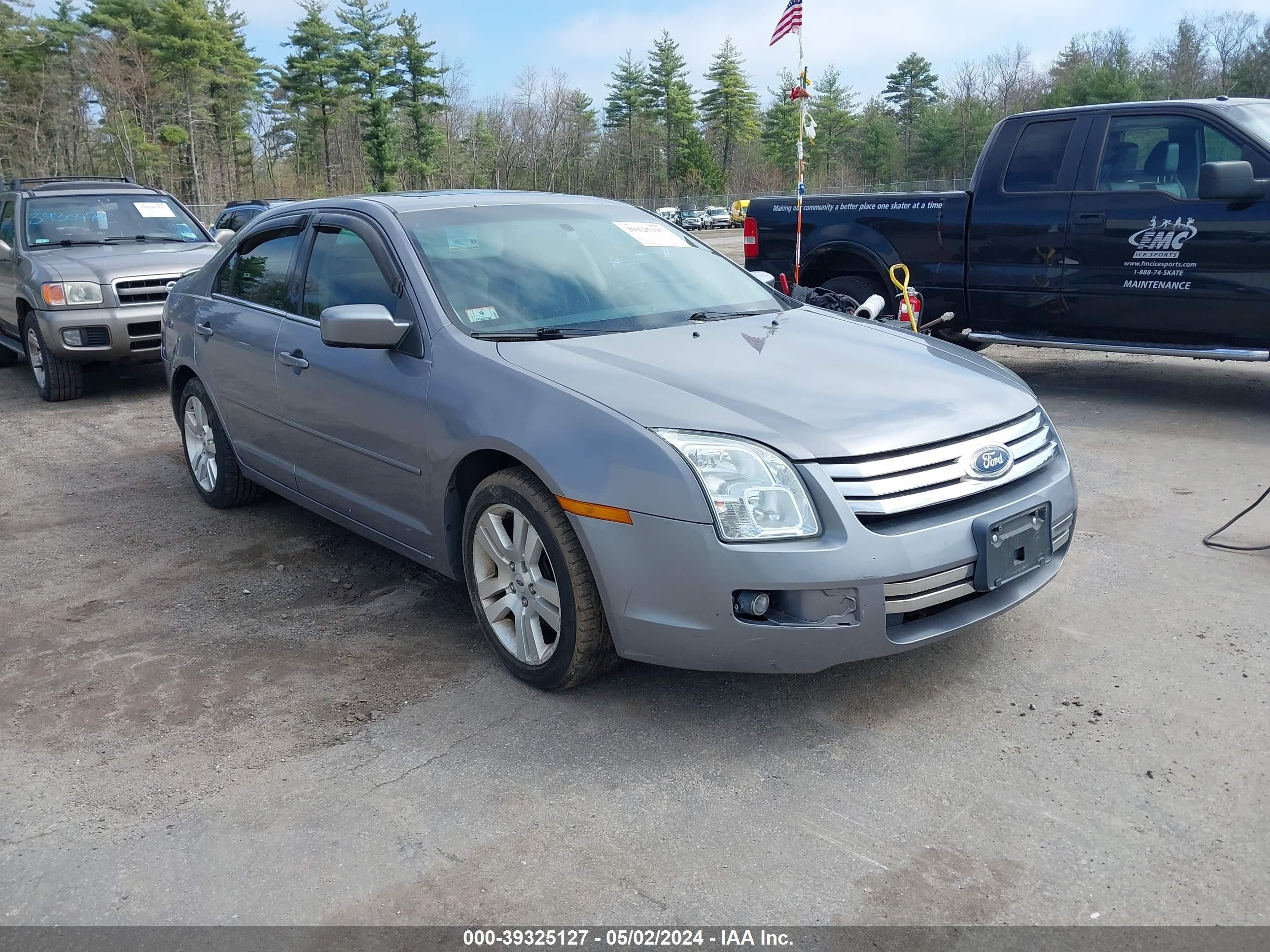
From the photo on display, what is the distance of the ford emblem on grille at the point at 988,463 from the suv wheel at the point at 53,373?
8482 millimetres

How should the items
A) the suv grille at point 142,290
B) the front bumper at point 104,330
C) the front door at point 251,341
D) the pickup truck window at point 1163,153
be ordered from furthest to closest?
the suv grille at point 142,290
the front bumper at point 104,330
the pickup truck window at point 1163,153
the front door at point 251,341

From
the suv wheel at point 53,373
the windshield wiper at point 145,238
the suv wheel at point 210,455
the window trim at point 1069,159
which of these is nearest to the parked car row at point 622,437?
the suv wheel at point 210,455

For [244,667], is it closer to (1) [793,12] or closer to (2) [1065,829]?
(2) [1065,829]

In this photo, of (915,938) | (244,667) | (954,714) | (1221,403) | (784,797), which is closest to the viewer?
(915,938)

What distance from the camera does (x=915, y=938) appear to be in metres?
2.29

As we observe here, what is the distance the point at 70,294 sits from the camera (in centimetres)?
890

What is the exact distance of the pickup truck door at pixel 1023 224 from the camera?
7.45m

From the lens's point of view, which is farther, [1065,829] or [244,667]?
[244,667]

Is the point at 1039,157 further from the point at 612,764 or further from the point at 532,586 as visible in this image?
the point at 612,764

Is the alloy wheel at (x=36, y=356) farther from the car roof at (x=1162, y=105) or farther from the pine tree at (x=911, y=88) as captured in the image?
the pine tree at (x=911, y=88)

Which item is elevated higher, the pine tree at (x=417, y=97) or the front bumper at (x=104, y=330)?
the pine tree at (x=417, y=97)

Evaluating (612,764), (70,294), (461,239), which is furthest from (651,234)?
(70,294)

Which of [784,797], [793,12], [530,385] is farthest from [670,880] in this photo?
[793,12]

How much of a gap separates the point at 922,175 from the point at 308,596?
70.6m
